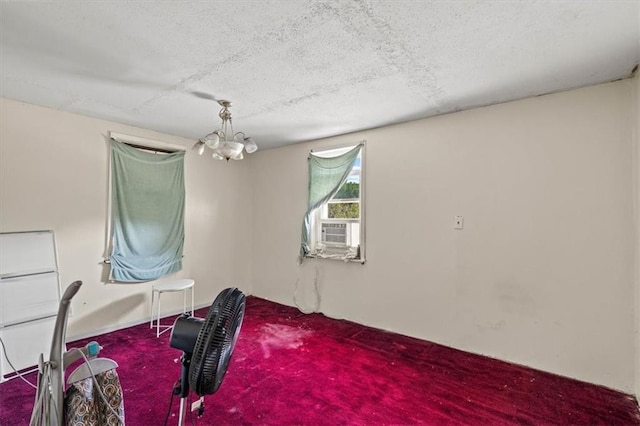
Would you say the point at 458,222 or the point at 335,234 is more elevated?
the point at 458,222

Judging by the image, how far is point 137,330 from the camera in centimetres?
327

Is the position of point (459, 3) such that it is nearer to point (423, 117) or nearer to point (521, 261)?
point (423, 117)

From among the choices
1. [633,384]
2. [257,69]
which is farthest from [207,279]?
[633,384]

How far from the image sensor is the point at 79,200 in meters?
3.04

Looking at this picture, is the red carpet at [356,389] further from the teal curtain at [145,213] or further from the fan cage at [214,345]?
the fan cage at [214,345]

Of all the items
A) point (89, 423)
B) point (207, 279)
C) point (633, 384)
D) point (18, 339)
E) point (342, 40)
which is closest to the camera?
point (89, 423)

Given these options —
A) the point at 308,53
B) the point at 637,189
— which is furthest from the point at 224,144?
the point at 637,189

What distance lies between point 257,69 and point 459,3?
1.28m

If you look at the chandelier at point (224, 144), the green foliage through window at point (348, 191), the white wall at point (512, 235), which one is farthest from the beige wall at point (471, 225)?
the chandelier at point (224, 144)

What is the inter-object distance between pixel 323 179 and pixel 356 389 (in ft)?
7.68

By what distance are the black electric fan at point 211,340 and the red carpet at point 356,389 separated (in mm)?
967

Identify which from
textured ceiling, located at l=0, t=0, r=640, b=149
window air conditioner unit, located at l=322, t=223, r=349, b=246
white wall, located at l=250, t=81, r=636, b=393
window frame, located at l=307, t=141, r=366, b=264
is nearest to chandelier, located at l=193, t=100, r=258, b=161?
textured ceiling, located at l=0, t=0, r=640, b=149

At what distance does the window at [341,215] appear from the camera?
354 centimetres

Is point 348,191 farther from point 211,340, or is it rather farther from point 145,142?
point 211,340
